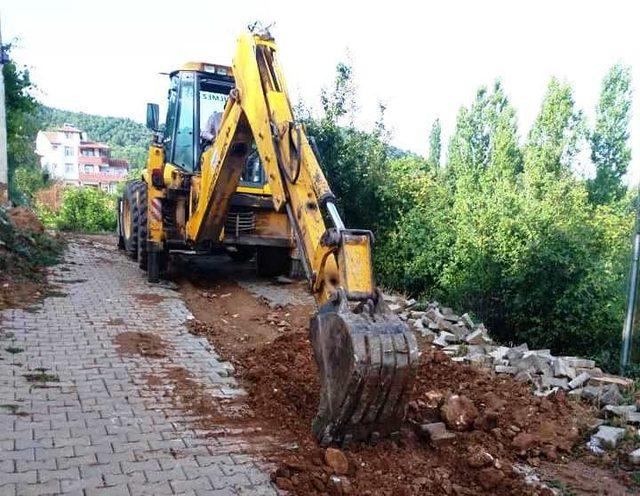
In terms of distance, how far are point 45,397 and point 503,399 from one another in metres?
3.92

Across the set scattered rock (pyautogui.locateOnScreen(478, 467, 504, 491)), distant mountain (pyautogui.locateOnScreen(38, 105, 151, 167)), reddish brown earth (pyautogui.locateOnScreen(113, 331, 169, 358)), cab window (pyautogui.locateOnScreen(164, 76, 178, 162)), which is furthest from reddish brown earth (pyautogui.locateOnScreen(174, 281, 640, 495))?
distant mountain (pyautogui.locateOnScreen(38, 105, 151, 167))

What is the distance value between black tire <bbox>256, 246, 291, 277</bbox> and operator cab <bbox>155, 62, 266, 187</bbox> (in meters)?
1.47

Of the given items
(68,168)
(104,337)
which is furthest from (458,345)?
(68,168)

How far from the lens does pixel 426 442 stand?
14.4 ft

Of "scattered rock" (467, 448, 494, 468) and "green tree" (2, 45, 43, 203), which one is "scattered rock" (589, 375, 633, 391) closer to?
"scattered rock" (467, 448, 494, 468)

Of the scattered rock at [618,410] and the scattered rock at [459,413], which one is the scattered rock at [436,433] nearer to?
the scattered rock at [459,413]

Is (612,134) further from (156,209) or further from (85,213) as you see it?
(156,209)

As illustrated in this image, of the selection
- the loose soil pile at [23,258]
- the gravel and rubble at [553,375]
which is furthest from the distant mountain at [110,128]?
the gravel and rubble at [553,375]

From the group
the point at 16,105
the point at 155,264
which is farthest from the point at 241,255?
the point at 16,105

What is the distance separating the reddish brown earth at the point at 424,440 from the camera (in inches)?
150

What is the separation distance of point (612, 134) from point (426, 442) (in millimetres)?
30807

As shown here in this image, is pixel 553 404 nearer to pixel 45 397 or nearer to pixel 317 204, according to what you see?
pixel 317 204

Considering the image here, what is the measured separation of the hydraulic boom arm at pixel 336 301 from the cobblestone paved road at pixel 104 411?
73 centimetres

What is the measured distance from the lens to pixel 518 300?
10.5 meters
